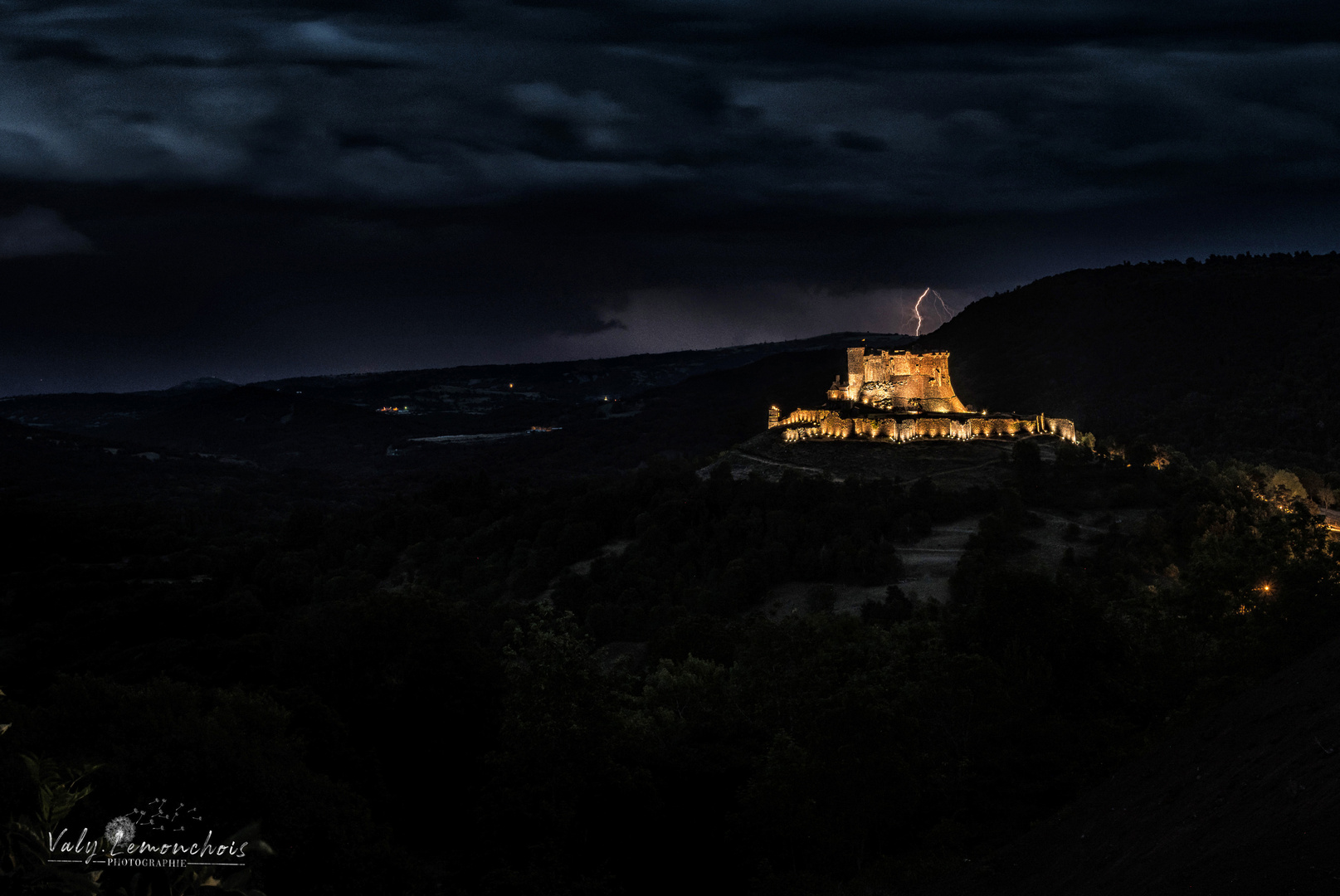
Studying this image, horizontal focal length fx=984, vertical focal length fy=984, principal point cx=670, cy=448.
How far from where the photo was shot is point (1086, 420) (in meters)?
138

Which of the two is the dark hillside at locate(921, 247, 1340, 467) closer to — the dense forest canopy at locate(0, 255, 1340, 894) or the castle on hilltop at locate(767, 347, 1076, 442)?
the castle on hilltop at locate(767, 347, 1076, 442)

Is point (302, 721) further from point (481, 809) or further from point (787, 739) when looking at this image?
point (787, 739)

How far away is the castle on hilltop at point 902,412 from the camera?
9838 centimetres

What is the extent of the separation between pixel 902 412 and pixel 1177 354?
84398mm

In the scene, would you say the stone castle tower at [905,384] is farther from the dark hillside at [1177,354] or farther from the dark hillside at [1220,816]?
the dark hillside at [1220,816]

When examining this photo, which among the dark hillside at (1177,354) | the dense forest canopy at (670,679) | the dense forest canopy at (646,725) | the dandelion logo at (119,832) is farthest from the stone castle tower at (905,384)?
the dandelion logo at (119,832)

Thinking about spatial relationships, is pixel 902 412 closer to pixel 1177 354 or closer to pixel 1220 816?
Result: pixel 1177 354

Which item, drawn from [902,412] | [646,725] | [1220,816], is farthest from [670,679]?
[902,412]

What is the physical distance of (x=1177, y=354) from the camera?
16088cm

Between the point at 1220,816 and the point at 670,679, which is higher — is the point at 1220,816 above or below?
above

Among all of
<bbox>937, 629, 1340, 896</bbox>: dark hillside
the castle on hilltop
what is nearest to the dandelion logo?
<bbox>937, 629, 1340, 896</bbox>: dark hillside

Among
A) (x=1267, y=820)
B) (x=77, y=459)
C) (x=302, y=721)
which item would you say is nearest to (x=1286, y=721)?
(x=1267, y=820)

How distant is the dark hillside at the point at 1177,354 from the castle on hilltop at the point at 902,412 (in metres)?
31.1

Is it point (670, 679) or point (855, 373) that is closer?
point (670, 679)
